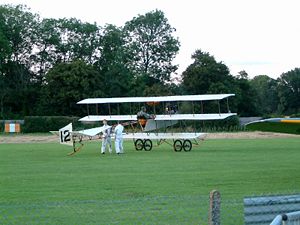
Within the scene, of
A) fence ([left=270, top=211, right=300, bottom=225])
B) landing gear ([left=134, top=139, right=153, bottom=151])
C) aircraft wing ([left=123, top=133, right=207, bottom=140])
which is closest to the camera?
fence ([left=270, top=211, right=300, bottom=225])

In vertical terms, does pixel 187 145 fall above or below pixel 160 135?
below

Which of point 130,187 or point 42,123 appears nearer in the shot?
point 130,187

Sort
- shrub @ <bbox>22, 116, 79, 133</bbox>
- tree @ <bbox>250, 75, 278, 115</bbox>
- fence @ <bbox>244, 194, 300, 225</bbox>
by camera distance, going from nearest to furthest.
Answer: fence @ <bbox>244, 194, 300, 225</bbox> → shrub @ <bbox>22, 116, 79, 133</bbox> → tree @ <bbox>250, 75, 278, 115</bbox>

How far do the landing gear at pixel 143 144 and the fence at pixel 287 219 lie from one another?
26.4 meters

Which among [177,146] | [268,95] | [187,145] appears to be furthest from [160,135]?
[268,95]

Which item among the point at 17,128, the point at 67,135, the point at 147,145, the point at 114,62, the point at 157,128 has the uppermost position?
the point at 114,62

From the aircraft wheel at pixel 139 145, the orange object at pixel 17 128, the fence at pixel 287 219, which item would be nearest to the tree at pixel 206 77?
the orange object at pixel 17 128

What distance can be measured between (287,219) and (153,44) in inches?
3129

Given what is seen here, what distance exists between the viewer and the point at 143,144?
3219 cm

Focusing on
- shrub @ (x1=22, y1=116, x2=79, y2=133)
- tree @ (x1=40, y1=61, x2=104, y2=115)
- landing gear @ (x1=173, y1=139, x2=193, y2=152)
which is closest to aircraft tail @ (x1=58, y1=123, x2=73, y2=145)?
landing gear @ (x1=173, y1=139, x2=193, y2=152)

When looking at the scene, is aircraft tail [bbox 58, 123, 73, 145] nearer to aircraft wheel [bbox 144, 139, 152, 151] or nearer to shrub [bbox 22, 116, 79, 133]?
aircraft wheel [bbox 144, 139, 152, 151]

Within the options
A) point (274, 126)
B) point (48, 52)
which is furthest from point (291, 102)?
point (274, 126)

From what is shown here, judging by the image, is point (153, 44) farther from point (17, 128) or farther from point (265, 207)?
point (265, 207)

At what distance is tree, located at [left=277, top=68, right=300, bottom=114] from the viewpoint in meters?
100
